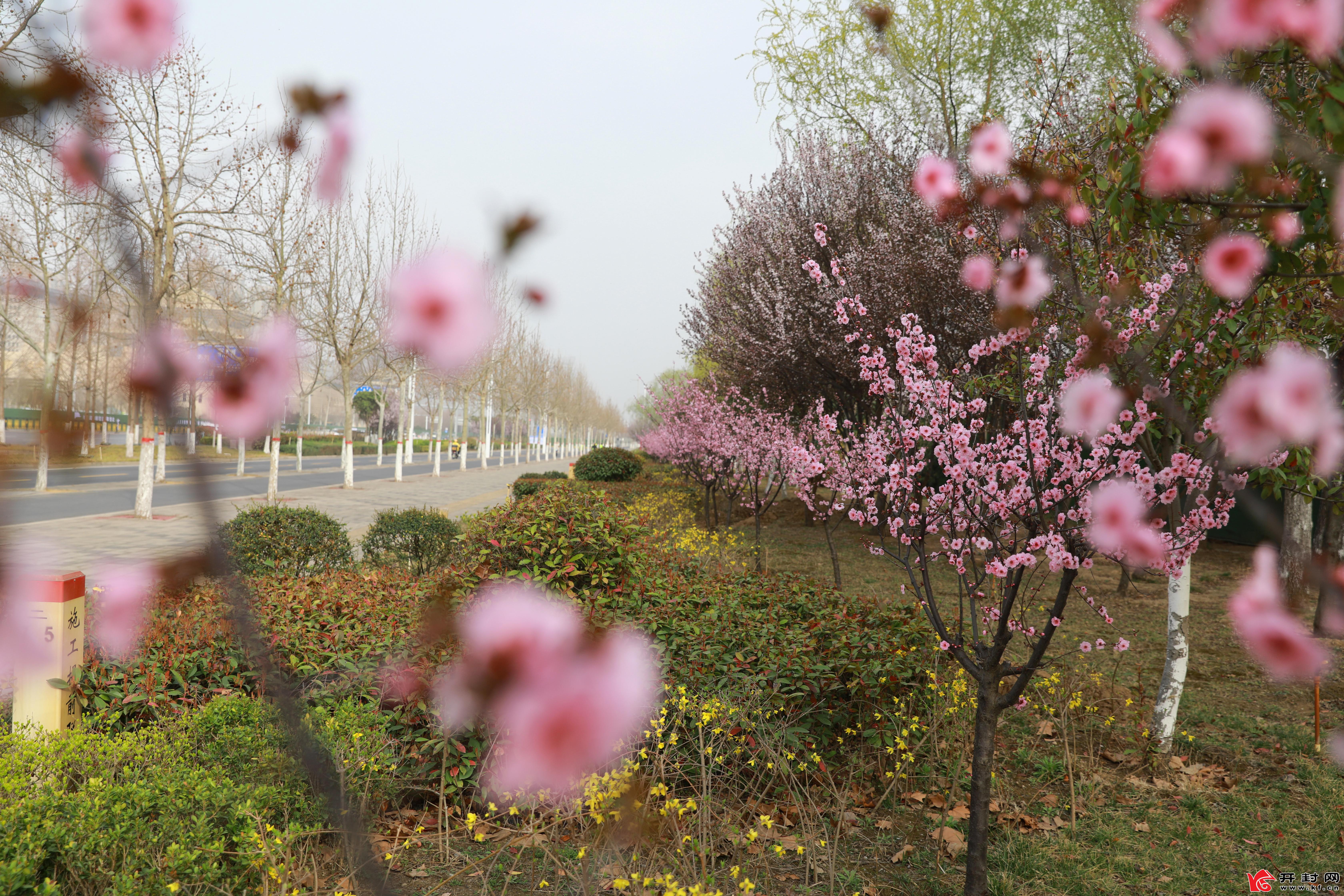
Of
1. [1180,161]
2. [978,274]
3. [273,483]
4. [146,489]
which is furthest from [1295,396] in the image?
[273,483]

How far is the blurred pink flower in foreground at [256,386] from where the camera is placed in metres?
0.68

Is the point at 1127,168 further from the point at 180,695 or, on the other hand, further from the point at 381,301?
the point at 180,695

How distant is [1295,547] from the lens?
827cm

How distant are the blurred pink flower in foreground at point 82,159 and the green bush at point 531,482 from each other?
374 inches

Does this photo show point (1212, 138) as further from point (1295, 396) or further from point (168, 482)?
point (168, 482)

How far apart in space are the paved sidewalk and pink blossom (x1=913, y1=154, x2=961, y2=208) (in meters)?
1.63

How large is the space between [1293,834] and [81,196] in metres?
5.07

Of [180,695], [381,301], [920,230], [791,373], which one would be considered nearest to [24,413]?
[381,301]

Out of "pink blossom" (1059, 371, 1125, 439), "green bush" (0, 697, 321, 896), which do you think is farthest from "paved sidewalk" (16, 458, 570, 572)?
"pink blossom" (1059, 371, 1125, 439)

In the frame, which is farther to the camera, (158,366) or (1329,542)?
(1329,542)

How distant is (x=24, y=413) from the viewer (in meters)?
0.43

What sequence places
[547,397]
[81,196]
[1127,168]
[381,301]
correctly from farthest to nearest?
[547,397] → [1127,168] → [81,196] → [381,301]

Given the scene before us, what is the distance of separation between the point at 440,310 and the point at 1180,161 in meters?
0.95

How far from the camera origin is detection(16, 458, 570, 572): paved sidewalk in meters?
0.78
